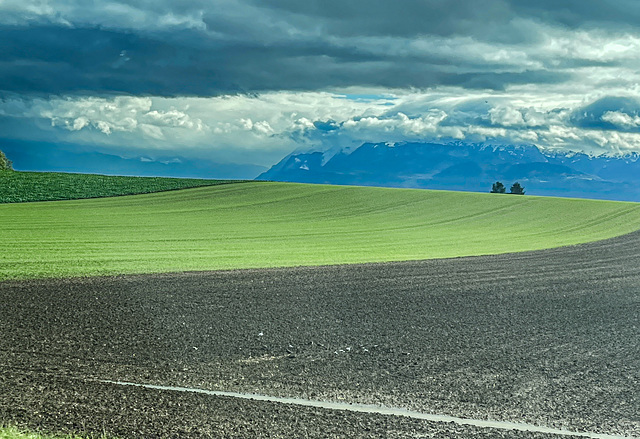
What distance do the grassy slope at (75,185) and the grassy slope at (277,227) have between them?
13.0 ft

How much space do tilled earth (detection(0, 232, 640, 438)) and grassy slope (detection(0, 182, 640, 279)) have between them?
22.3ft

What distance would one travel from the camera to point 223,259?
28719 millimetres

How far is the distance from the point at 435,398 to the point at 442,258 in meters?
20.8

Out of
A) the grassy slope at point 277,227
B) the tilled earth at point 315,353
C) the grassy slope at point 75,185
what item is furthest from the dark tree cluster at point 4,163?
the tilled earth at point 315,353

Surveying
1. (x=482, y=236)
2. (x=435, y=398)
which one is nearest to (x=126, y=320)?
(x=435, y=398)

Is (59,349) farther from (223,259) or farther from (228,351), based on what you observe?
(223,259)

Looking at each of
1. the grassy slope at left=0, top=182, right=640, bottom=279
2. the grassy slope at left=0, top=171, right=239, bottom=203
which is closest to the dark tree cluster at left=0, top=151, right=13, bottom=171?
the grassy slope at left=0, top=171, right=239, bottom=203

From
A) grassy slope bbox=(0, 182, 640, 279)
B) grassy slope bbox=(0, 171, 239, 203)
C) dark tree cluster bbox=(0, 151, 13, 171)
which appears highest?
dark tree cluster bbox=(0, 151, 13, 171)

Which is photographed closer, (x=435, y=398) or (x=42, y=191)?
(x=435, y=398)

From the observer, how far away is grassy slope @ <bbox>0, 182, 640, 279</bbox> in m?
28.7

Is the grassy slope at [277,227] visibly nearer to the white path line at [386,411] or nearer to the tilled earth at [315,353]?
the tilled earth at [315,353]

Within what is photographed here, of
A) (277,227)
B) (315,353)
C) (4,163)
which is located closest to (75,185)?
(277,227)

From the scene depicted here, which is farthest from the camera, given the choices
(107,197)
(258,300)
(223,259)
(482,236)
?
(107,197)

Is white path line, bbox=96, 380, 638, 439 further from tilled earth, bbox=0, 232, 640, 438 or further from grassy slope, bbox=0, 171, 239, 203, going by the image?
grassy slope, bbox=0, 171, 239, 203
